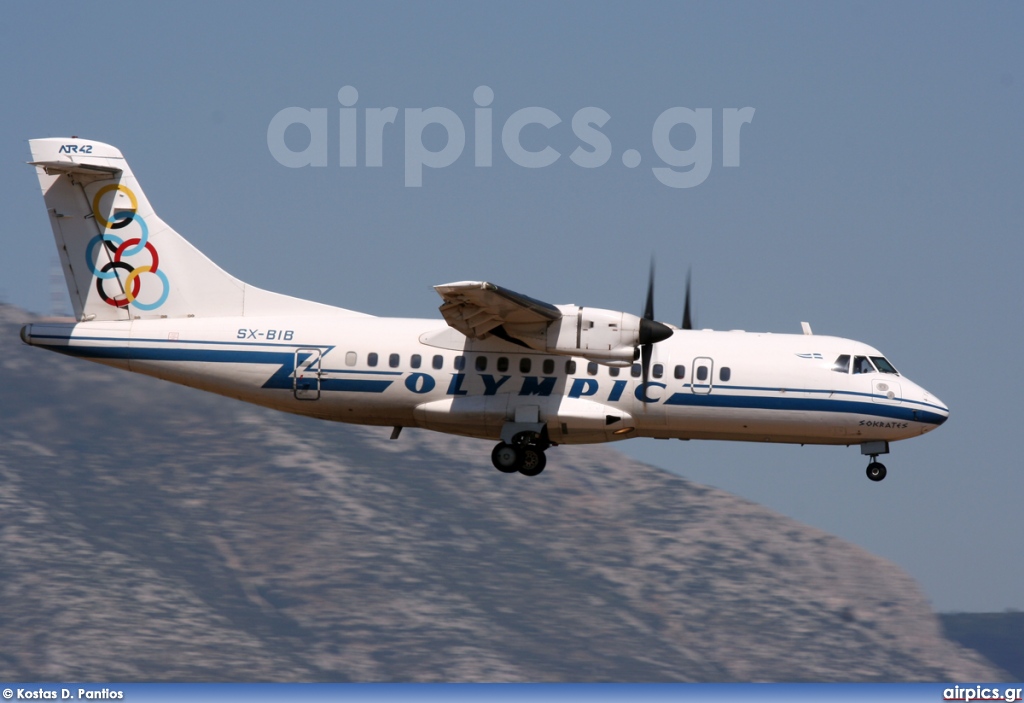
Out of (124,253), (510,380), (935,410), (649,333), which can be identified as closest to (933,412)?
(935,410)

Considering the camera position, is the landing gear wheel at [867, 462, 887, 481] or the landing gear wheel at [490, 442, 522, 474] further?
the landing gear wheel at [867, 462, 887, 481]

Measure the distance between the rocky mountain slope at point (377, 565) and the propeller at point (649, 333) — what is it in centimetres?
8123

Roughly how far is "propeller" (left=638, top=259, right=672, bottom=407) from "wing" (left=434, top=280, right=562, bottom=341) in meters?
1.94

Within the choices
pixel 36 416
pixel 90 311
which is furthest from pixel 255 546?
pixel 90 311

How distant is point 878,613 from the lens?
172 meters

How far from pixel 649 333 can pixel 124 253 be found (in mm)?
13347

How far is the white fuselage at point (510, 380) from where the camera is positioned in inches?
1302

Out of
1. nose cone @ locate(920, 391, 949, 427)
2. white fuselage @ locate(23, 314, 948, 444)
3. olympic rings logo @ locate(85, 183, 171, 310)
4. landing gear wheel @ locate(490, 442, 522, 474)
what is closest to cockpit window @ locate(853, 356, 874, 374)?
white fuselage @ locate(23, 314, 948, 444)

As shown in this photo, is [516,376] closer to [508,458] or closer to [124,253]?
[508,458]

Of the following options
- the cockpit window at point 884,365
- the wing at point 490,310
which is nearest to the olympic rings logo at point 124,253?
the wing at point 490,310

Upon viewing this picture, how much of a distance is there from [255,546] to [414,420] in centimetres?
12400

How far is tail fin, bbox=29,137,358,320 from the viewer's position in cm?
3488

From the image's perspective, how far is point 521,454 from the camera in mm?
33000

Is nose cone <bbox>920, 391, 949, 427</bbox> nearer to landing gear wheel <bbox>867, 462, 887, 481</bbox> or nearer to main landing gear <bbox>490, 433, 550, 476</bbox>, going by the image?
landing gear wheel <bbox>867, 462, 887, 481</bbox>
